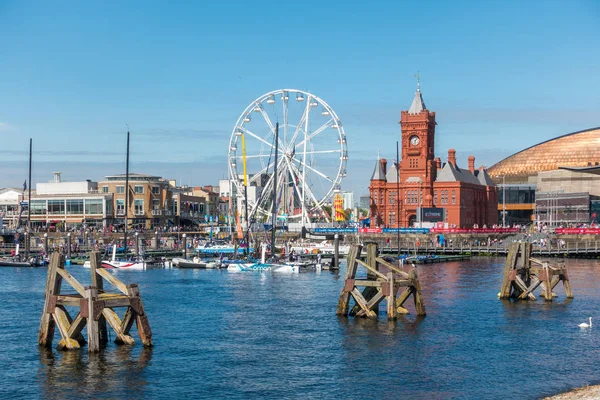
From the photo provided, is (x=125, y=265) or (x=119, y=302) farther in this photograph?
(x=125, y=265)

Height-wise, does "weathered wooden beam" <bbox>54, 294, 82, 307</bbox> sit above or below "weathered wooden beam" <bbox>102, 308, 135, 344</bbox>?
above

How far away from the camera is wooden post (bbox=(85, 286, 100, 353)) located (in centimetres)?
4181

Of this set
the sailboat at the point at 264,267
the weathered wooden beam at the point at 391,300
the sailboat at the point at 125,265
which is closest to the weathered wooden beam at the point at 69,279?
the weathered wooden beam at the point at 391,300

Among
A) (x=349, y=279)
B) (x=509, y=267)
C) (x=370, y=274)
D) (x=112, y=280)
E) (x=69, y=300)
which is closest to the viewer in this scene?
(x=69, y=300)

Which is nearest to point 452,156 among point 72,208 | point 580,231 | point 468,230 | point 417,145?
point 417,145

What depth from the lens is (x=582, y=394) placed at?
3534 cm

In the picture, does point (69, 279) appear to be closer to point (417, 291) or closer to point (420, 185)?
point (417, 291)

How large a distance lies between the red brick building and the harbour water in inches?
3780

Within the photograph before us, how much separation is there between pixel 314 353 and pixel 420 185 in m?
126

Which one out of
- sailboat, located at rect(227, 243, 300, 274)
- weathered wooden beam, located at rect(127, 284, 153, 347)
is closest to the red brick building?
sailboat, located at rect(227, 243, 300, 274)

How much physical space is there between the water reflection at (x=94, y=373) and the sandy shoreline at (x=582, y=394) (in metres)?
16.9

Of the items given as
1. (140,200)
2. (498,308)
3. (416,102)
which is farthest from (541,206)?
(498,308)

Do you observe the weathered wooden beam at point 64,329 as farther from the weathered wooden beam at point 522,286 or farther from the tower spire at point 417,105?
the tower spire at point 417,105

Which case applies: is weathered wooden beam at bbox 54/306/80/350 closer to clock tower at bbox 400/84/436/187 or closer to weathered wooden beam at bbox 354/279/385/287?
weathered wooden beam at bbox 354/279/385/287
